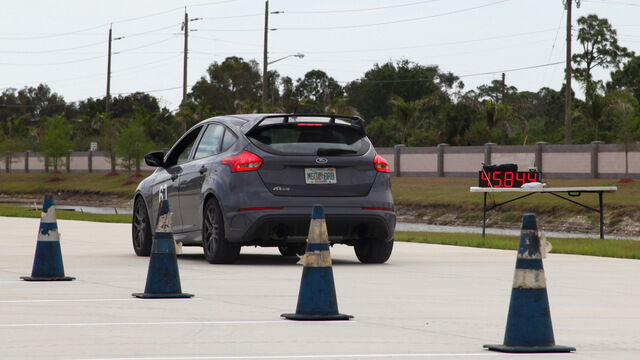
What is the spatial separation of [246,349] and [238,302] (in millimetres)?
2655

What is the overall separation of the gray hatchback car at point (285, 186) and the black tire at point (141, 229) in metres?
1.14

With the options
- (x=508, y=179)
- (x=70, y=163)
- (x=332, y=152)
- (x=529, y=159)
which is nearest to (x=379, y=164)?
(x=332, y=152)

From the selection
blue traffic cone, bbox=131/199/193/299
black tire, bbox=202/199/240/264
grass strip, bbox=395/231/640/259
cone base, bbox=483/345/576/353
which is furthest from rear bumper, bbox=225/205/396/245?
cone base, bbox=483/345/576/353

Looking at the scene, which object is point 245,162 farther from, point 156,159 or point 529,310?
A: point 529,310

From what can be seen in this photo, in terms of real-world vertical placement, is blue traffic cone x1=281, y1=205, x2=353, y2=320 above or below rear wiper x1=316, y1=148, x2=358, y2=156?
below

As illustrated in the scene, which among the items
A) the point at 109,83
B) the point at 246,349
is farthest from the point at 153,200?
the point at 109,83

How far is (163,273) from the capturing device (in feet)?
32.2

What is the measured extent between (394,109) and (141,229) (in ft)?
196

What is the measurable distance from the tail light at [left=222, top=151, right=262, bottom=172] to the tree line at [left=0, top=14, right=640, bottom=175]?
35.1 metres

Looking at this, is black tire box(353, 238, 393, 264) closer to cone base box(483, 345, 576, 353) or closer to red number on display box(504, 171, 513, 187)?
cone base box(483, 345, 576, 353)

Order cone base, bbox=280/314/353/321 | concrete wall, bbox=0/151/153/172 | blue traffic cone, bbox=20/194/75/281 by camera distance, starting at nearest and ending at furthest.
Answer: cone base, bbox=280/314/353/321 → blue traffic cone, bbox=20/194/75/281 → concrete wall, bbox=0/151/153/172

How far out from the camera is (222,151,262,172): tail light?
1316 centimetres

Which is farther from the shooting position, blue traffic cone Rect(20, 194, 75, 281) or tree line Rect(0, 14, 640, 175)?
tree line Rect(0, 14, 640, 175)

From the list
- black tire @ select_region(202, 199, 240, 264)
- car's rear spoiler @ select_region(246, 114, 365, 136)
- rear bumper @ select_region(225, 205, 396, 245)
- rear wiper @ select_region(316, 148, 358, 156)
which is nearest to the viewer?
rear bumper @ select_region(225, 205, 396, 245)
